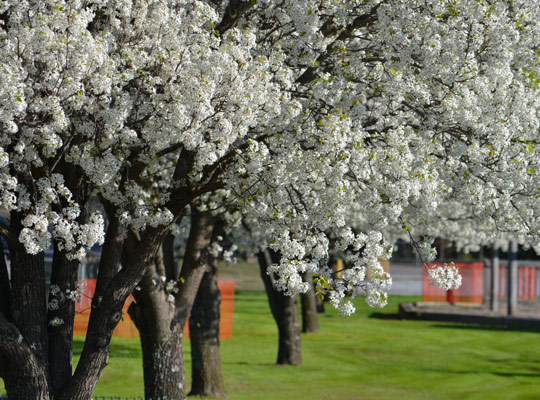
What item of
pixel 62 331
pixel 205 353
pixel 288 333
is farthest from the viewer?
pixel 288 333

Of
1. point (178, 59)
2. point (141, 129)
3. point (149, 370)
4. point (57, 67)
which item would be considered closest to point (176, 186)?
point (141, 129)

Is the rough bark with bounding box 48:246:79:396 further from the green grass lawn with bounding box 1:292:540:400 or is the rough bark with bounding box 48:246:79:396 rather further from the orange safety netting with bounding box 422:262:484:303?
the orange safety netting with bounding box 422:262:484:303

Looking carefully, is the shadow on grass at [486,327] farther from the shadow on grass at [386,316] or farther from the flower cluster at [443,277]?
the flower cluster at [443,277]

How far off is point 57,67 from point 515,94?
17.3ft

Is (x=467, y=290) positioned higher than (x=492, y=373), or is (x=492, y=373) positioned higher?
(x=467, y=290)

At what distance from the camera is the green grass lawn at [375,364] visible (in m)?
17.7

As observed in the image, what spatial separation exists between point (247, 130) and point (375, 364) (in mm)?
14464

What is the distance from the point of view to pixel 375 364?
21750 millimetres

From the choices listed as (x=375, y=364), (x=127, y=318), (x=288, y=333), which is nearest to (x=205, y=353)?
(x=288, y=333)

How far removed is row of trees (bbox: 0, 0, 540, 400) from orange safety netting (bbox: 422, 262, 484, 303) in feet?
86.4

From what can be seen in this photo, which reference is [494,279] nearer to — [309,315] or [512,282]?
[512,282]

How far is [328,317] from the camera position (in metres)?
35.2

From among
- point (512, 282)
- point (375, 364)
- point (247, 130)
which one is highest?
point (247, 130)

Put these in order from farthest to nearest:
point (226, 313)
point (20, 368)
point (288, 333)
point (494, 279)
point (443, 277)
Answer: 1. point (494, 279)
2. point (226, 313)
3. point (288, 333)
4. point (443, 277)
5. point (20, 368)
